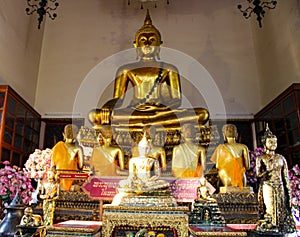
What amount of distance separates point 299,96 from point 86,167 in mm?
2658

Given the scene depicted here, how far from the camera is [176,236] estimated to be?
179cm

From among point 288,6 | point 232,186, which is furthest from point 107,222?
point 288,6

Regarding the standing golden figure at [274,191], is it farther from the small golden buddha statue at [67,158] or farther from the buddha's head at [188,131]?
the small golden buddha statue at [67,158]

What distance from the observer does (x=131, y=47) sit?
220 inches

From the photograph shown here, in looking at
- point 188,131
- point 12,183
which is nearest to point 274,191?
point 188,131

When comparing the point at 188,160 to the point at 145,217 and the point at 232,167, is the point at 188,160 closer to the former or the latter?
the point at 232,167

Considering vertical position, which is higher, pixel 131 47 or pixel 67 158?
pixel 131 47

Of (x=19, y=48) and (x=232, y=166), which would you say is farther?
(x=19, y=48)

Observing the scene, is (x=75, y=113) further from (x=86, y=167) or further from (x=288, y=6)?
(x=288, y=6)

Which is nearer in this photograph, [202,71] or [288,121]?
[288,121]

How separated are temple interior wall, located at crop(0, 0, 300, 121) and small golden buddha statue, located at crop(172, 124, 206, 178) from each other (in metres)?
1.80

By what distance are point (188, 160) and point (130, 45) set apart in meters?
3.10

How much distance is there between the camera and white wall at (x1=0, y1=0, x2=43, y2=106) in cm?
394

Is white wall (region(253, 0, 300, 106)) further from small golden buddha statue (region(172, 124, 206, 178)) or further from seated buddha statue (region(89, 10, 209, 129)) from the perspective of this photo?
small golden buddha statue (region(172, 124, 206, 178))
